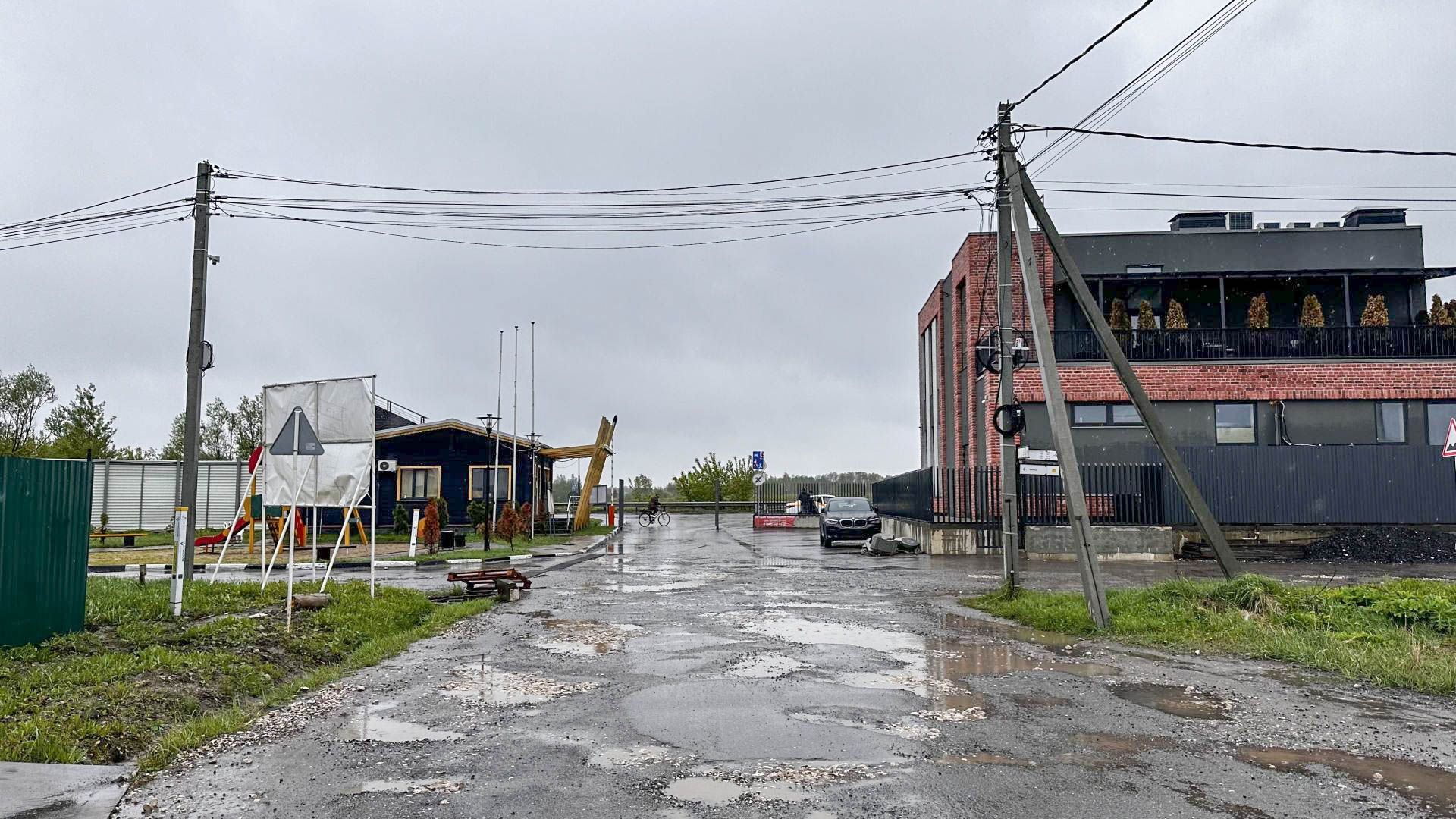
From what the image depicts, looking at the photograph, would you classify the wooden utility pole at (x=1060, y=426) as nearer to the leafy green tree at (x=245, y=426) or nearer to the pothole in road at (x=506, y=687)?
the pothole in road at (x=506, y=687)

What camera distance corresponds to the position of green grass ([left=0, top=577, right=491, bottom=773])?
6.77m

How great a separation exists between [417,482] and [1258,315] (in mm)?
31540

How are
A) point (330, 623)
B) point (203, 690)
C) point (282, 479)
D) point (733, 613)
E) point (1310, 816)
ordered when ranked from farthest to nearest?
1. point (282, 479)
2. point (733, 613)
3. point (330, 623)
4. point (203, 690)
5. point (1310, 816)

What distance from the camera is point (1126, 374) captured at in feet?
49.3

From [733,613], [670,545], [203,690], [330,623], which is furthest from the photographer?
[670,545]

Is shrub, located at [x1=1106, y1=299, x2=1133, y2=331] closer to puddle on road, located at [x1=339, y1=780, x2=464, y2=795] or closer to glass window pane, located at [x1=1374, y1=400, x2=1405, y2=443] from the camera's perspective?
glass window pane, located at [x1=1374, y1=400, x2=1405, y2=443]

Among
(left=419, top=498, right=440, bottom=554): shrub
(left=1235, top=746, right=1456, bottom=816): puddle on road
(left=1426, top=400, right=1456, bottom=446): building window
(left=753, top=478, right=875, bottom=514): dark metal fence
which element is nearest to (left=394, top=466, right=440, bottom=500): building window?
(left=419, top=498, right=440, bottom=554): shrub

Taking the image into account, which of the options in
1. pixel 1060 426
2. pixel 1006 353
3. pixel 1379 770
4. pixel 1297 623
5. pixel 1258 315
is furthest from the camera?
pixel 1258 315

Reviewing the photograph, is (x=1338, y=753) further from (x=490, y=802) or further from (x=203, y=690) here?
(x=203, y=690)

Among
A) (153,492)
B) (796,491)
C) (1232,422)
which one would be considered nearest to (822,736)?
(1232,422)

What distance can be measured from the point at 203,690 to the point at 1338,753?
8.57m

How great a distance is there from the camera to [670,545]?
33812mm

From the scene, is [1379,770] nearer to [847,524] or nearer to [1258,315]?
[847,524]

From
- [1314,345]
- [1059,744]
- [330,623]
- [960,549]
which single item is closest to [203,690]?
[330,623]
